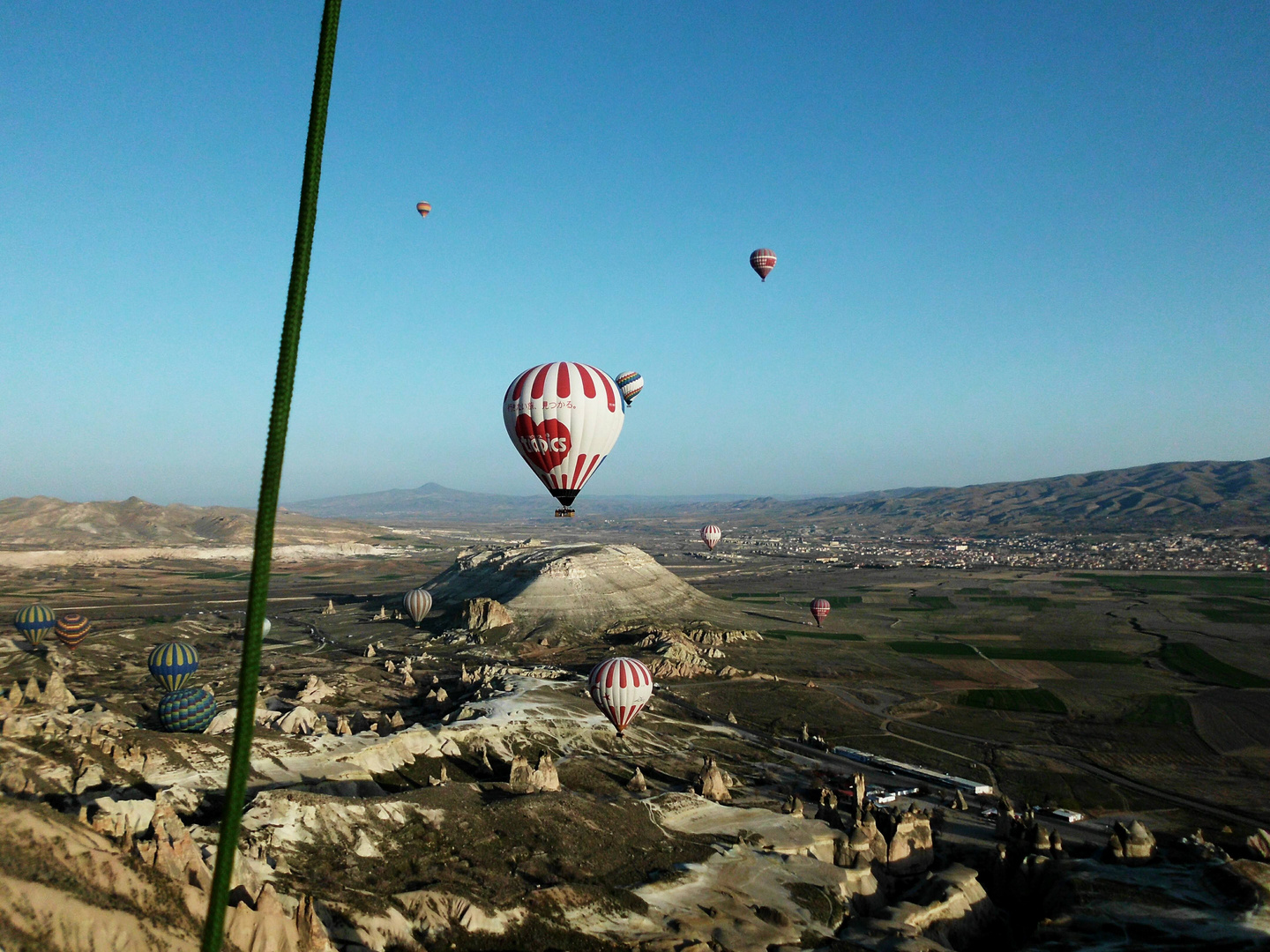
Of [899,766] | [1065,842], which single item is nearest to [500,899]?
[1065,842]

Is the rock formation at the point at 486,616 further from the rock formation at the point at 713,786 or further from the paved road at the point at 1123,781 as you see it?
the rock formation at the point at 713,786

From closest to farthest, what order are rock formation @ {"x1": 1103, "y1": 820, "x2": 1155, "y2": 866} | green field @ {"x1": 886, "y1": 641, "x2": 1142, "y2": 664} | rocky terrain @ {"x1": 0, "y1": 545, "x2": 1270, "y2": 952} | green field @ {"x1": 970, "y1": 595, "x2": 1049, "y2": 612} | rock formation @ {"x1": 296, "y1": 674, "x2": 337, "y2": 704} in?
1. rocky terrain @ {"x1": 0, "y1": 545, "x2": 1270, "y2": 952}
2. rock formation @ {"x1": 1103, "y1": 820, "x2": 1155, "y2": 866}
3. rock formation @ {"x1": 296, "y1": 674, "x2": 337, "y2": 704}
4. green field @ {"x1": 886, "y1": 641, "x2": 1142, "y2": 664}
5. green field @ {"x1": 970, "y1": 595, "x2": 1049, "y2": 612}

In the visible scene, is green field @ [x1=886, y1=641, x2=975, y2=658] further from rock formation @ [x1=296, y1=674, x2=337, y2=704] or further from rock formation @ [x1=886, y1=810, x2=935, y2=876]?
rock formation @ [x1=296, y1=674, x2=337, y2=704]

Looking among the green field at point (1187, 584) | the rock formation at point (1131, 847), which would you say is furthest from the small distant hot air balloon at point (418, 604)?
the green field at point (1187, 584)

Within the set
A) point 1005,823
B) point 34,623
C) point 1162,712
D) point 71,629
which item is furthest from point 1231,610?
point 34,623

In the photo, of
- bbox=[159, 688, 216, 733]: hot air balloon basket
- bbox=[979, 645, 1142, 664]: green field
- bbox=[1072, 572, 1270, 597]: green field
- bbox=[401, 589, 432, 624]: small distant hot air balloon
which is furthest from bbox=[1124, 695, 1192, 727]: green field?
bbox=[1072, 572, 1270, 597]: green field

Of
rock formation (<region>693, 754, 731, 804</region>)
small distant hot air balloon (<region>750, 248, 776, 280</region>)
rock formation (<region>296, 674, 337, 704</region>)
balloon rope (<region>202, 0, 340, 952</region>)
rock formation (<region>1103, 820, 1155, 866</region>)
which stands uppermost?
small distant hot air balloon (<region>750, 248, 776, 280</region>)
